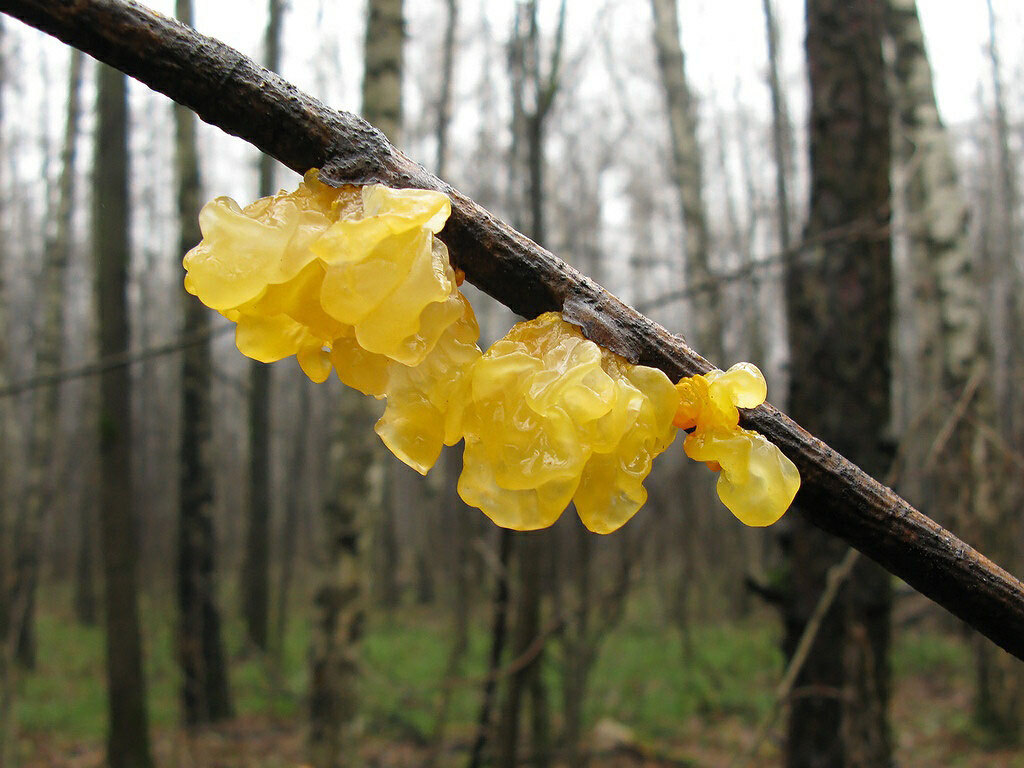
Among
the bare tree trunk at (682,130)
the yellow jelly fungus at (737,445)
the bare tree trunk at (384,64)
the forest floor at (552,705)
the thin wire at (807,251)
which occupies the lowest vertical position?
the forest floor at (552,705)

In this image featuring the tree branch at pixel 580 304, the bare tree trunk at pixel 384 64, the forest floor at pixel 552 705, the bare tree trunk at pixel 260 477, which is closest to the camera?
the tree branch at pixel 580 304

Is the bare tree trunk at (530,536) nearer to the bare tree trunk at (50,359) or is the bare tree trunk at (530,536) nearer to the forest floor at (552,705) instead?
the forest floor at (552,705)

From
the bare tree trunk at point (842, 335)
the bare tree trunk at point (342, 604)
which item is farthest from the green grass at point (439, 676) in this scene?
the bare tree trunk at point (842, 335)

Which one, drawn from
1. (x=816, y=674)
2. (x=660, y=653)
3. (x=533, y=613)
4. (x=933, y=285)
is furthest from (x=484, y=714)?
(x=660, y=653)

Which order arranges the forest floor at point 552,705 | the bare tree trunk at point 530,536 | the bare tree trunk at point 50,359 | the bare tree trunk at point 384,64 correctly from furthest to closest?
1. the bare tree trunk at point 50,359
2. the forest floor at point 552,705
3. the bare tree trunk at point 384,64
4. the bare tree trunk at point 530,536

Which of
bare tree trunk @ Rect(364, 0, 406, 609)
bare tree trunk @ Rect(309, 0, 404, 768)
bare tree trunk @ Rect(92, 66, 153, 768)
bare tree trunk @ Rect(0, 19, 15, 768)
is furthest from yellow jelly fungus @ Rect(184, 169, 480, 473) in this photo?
bare tree trunk @ Rect(92, 66, 153, 768)

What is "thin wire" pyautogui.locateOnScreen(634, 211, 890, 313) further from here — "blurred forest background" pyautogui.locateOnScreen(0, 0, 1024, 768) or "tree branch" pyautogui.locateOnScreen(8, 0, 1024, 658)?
"tree branch" pyautogui.locateOnScreen(8, 0, 1024, 658)

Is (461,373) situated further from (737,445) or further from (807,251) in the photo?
(807,251)
